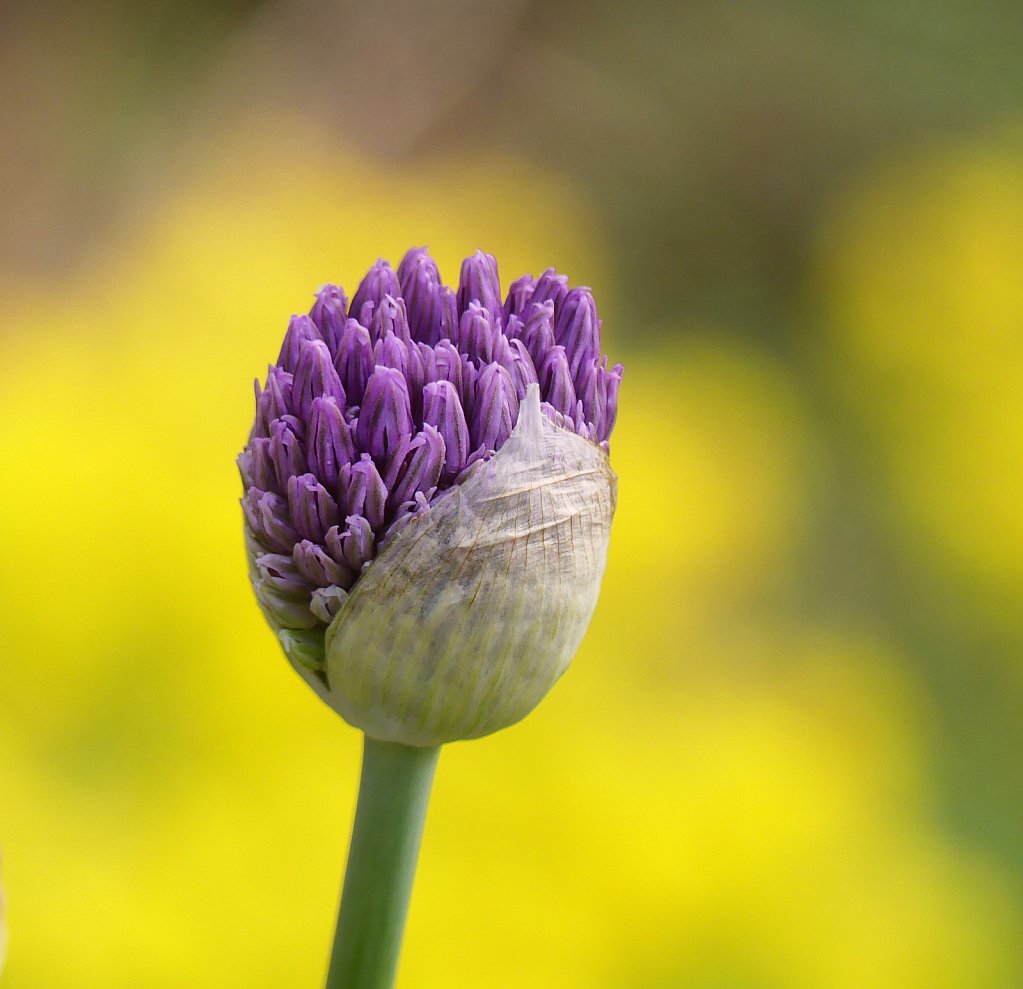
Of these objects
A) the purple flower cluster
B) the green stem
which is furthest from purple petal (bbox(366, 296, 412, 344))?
the green stem

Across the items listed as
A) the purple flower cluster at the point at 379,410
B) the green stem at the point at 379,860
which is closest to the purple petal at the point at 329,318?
the purple flower cluster at the point at 379,410

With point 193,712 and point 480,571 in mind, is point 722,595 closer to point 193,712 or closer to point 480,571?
point 193,712

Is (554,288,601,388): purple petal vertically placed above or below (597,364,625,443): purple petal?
above

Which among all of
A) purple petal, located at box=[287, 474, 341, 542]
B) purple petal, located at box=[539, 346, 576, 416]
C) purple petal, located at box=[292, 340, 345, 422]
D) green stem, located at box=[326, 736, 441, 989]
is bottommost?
green stem, located at box=[326, 736, 441, 989]

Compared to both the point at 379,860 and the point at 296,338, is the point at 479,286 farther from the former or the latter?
the point at 379,860

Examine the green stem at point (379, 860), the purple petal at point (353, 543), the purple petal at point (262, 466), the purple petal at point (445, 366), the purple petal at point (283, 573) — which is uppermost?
the purple petal at point (445, 366)

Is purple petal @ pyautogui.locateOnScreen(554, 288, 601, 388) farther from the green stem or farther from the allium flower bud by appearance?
the green stem

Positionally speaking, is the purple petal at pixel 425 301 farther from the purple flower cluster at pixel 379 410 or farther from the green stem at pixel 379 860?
the green stem at pixel 379 860

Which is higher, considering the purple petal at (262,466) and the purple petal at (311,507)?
the purple petal at (262,466)
